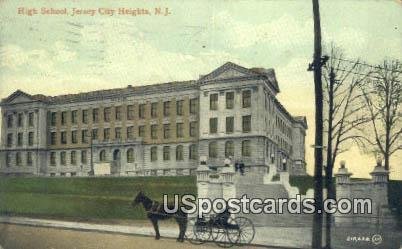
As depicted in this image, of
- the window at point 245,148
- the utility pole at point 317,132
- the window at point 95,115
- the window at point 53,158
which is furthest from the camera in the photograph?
the window at point 53,158

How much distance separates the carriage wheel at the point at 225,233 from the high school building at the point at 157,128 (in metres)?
0.58

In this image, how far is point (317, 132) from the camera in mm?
6168

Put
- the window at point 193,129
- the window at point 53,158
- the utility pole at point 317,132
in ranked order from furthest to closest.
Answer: the window at point 53,158
the window at point 193,129
the utility pole at point 317,132

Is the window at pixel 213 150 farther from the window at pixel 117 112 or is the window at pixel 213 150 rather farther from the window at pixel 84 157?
the window at pixel 84 157

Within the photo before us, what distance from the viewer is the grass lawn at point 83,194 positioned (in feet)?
20.7

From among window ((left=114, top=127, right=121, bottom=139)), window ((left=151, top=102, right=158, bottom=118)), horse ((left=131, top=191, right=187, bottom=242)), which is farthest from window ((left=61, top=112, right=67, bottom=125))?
horse ((left=131, top=191, right=187, bottom=242))

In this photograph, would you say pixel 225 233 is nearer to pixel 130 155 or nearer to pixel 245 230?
pixel 245 230

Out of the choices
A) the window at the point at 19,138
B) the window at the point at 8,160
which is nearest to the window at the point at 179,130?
the window at the point at 19,138

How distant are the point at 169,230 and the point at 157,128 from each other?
0.99 metres

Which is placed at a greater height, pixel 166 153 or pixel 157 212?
pixel 166 153

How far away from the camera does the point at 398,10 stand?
630 cm

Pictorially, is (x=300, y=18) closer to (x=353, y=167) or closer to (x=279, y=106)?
(x=279, y=106)

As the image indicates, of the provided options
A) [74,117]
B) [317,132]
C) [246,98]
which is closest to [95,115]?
[74,117]

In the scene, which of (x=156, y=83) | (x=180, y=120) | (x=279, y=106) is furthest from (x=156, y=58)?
(x=279, y=106)
